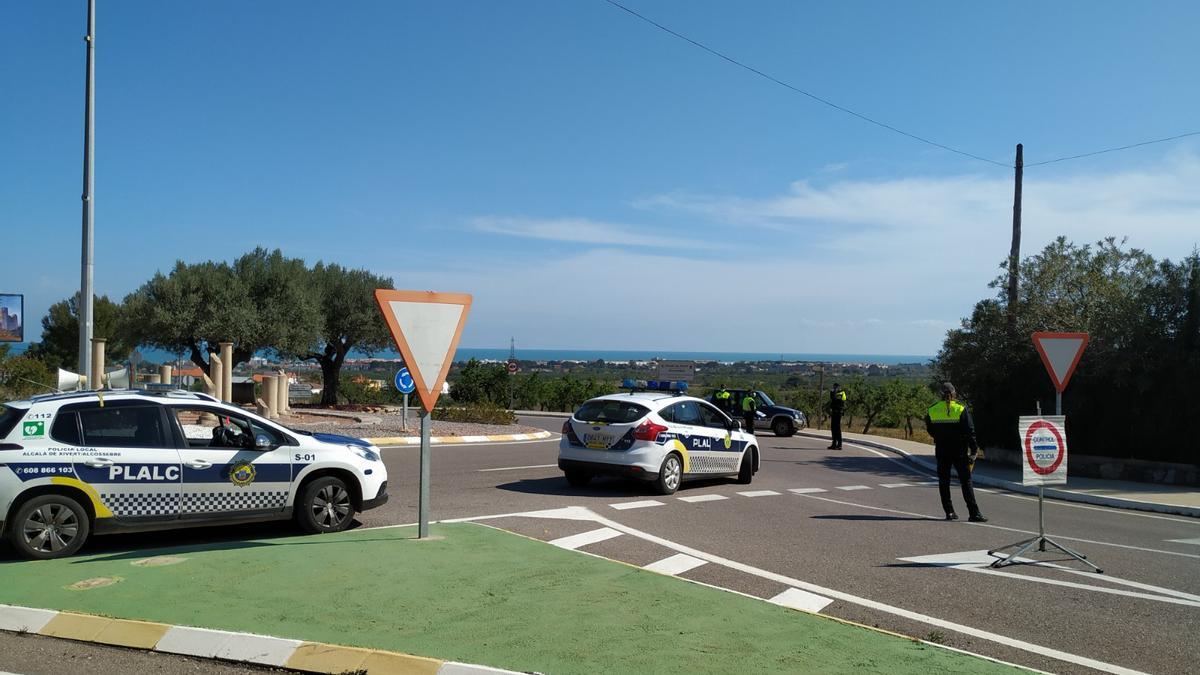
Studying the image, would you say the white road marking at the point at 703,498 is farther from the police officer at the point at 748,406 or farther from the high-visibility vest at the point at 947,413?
the police officer at the point at 748,406

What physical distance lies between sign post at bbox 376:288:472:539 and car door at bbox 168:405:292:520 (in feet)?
5.19

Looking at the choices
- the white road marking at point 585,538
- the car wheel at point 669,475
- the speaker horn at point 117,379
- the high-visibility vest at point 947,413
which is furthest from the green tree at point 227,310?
the high-visibility vest at point 947,413

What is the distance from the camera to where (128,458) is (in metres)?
8.53

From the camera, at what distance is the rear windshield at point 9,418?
818cm

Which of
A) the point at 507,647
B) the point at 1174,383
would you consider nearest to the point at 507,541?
the point at 507,647

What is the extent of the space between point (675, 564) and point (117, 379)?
9248 mm

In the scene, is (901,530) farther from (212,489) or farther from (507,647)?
(212,489)

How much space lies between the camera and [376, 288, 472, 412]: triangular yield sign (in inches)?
349

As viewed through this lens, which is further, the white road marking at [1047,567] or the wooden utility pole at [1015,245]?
the wooden utility pole at [1015,245]

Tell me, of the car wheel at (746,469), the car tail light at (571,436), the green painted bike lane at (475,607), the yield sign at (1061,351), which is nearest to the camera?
the green painted bike lane at (475,607)

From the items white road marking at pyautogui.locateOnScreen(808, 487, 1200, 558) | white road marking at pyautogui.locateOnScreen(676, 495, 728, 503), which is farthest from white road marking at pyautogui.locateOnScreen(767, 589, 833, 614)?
white road marking at pyautogui.locateOnScreen(676, 495, 728, 503)

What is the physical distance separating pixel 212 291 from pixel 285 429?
97.0 feet

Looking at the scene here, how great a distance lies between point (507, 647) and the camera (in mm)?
5723

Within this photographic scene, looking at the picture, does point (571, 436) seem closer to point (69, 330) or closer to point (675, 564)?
point (675, 564)
